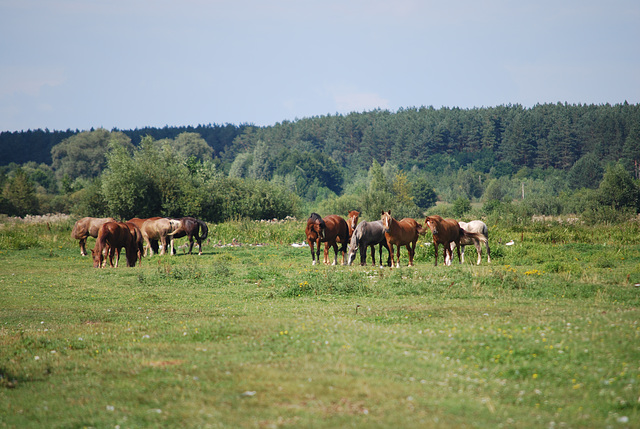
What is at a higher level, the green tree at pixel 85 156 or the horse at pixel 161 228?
the green tree at pixel 85 156

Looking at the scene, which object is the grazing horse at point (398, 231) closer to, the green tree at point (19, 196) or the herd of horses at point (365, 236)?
the herd of horses at point (365, 236)

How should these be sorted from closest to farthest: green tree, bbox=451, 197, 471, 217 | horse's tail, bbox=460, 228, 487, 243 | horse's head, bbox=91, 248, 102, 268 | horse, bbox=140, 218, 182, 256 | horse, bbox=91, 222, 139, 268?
horse's tail, bbox=460, 228, 487, 243
horse, bbox=91, 222, 139, 268
horse's head, bbox=91, 248, 102, 268
horse, bbox=140, 218, 182, 256
green tree, bbox=451, 197, 471, 217

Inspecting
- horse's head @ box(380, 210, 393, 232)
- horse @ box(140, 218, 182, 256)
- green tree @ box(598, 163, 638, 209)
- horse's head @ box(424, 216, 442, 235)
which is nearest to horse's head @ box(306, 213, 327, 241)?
horse's head @ box(380, 210, 393, 232)

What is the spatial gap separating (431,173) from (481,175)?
14.3 metres

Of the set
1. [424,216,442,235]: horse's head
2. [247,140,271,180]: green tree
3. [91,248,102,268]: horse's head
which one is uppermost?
[247,140,271,180]: green tree

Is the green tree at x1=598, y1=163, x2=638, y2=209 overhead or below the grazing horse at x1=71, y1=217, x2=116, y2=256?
overhead

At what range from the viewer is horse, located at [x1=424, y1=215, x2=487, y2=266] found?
22297mm

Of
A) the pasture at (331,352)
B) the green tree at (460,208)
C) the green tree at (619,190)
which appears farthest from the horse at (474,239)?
the green tree at (619,190)

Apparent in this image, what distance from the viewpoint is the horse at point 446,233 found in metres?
22.3

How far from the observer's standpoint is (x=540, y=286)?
629 inches

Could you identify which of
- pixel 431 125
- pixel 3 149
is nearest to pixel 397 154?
pixel 431 125

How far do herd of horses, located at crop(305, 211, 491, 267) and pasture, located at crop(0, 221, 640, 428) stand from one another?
12.9 ft

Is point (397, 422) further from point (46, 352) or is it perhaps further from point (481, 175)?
point (481, 175)

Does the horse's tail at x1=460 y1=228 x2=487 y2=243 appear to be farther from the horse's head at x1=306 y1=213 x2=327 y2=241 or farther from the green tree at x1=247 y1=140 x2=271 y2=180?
the green tree at x1=247 y1=140 x2=271 y2=180
